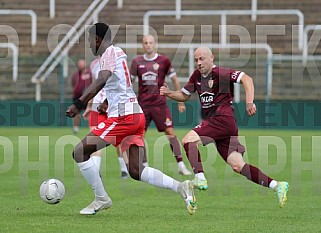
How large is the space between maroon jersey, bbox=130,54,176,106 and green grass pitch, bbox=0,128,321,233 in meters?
1.34

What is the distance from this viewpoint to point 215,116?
10773 mm

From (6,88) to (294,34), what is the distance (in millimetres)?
10245

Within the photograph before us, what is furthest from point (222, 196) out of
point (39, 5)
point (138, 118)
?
point (39, 5)

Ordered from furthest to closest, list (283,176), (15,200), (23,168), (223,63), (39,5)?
(39,5), (223,63), (23,168), (283,176), (15,200)

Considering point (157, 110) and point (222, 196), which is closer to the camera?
point (222, 196)

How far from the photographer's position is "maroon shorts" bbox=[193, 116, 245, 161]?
35.1 feet

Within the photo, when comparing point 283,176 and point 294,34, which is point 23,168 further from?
point 294,34

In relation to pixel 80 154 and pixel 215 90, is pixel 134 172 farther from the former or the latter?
pixel 215 90

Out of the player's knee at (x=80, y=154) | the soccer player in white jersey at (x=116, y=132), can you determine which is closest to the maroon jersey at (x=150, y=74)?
the soccer player in white jersey at (x=116, y=132)

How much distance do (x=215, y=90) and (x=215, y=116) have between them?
34cm

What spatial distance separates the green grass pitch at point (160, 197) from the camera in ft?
30.3

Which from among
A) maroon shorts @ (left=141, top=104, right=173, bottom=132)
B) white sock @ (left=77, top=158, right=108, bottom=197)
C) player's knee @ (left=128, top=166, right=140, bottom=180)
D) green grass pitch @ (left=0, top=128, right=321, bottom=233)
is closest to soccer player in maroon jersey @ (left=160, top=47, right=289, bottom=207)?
green grass pitch @ (left=0, top=128, right=321, bottom=233)

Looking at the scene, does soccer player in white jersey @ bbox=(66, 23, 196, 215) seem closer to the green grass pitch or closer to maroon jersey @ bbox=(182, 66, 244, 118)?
the green grass pitch

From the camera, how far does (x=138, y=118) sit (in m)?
9.98
